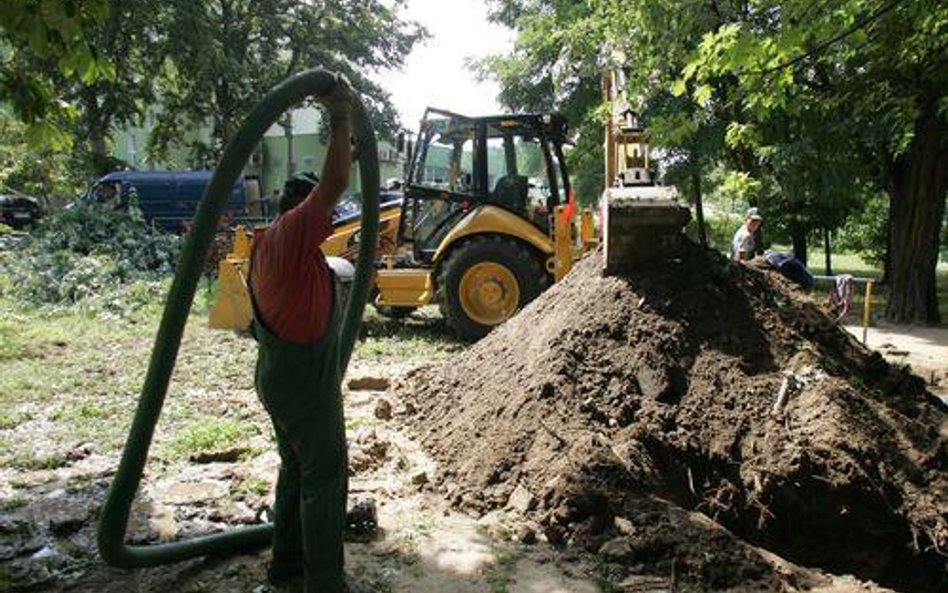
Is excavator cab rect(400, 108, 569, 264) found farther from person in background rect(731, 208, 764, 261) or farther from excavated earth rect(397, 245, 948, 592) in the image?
excavated earth rect(397, 245, 948, 592)

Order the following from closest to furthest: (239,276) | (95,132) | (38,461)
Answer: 1. (38,461)
2. (239,276)
3. (95,132)

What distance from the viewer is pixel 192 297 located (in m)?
3.29

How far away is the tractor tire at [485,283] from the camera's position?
10531 millimetres

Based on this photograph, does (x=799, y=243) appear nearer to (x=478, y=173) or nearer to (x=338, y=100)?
(x=478, y=173)

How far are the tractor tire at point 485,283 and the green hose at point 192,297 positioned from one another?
6.27 metres

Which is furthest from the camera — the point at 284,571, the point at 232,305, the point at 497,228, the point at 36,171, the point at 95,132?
the point at 95,132

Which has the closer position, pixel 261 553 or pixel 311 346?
pixel 311 346

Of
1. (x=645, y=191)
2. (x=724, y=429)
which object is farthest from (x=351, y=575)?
(x=645, y=191)

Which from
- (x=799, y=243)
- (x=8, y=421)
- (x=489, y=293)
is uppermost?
(x=799, y=243)

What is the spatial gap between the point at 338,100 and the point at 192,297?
98 cm

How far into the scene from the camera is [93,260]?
50.3ft

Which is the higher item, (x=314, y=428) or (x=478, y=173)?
(x=478, y=173)

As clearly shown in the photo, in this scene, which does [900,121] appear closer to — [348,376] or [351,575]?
[348,376]

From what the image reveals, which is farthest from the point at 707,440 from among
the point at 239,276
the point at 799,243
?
the point at 799,243
